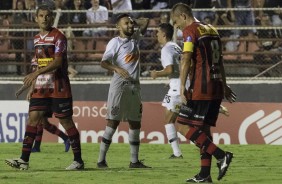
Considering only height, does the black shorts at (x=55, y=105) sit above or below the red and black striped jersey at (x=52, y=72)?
below

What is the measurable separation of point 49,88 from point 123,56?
1323 millimetres

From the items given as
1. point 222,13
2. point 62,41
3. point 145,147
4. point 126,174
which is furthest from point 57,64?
point 222,13

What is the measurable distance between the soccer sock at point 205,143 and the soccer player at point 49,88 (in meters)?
2.57

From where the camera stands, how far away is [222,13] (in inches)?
910

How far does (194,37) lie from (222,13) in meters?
11.5

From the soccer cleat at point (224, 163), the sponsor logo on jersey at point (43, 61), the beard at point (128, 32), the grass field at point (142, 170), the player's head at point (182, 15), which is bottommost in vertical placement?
the grass field at point (142, 170)

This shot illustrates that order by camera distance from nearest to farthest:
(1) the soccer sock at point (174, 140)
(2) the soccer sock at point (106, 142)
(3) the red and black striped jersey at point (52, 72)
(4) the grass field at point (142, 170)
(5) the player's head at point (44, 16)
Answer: (4) the grass field at point (142, 170) → (5) the player's head at point (44, 16) → (3) the red and black striped jersey at point (52, 72) → (2) the soccer sock at point (106, 142) → (1) the soccer sock at point (174, 140)

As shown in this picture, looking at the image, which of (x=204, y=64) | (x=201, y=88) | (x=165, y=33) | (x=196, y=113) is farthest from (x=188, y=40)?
(x=165, y=33)

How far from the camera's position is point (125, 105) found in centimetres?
1448

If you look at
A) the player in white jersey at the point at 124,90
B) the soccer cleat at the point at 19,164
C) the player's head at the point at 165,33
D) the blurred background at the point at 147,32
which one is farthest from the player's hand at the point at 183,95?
the blurred background at the point at 147,32

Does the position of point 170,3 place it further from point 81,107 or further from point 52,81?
point 52,81

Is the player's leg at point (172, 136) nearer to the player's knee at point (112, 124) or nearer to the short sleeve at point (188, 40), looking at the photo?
the player's knee at point (112, 124)

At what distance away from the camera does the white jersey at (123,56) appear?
1439 cm

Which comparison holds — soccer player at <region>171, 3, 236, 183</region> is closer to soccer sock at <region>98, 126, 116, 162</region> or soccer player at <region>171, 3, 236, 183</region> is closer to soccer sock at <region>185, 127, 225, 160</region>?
soccer sock at <region>185, 127, 225, 160</region>
